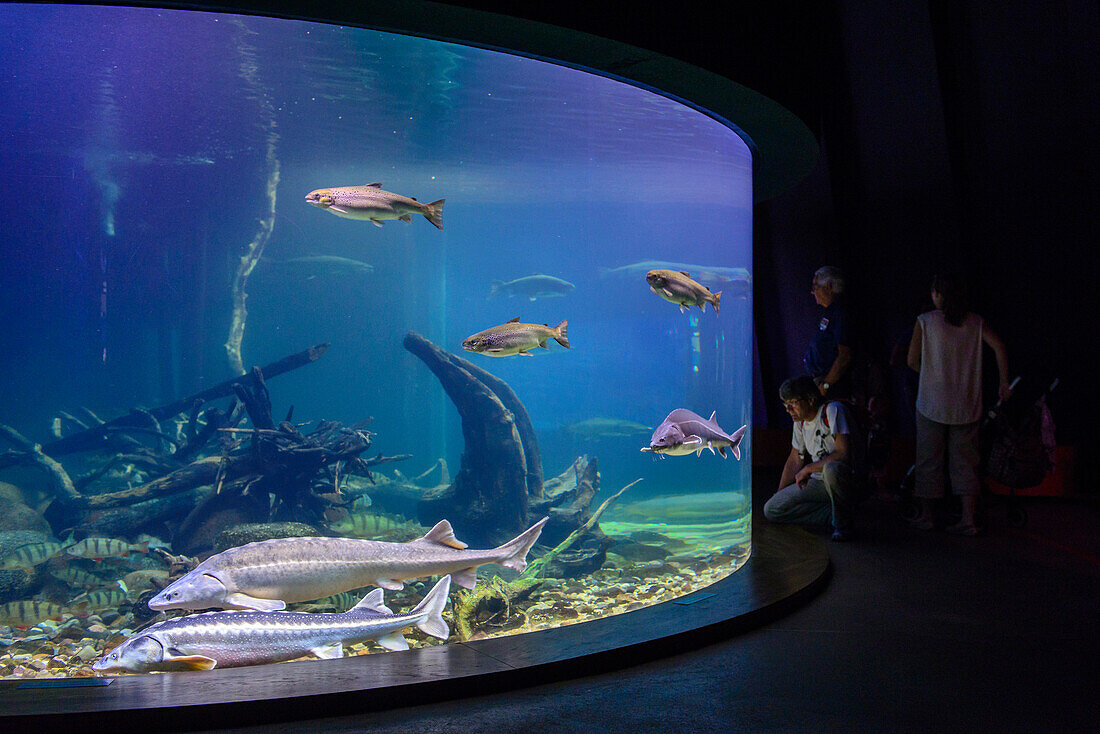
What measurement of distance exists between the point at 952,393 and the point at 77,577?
5.93m

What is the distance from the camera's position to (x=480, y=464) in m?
5.23

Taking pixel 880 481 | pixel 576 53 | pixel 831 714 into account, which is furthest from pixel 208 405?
pixel 880 481

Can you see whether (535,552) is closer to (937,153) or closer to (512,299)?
(512,299)

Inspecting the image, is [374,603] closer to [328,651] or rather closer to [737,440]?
[328,651]

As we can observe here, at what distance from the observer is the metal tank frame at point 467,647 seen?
257cm

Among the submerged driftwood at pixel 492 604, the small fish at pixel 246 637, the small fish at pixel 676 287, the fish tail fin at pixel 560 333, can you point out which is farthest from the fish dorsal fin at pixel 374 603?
the small fish at pixel 676 287

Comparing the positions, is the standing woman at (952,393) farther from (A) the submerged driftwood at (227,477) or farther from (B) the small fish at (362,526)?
(A) the submerged driftwood at (227,477)

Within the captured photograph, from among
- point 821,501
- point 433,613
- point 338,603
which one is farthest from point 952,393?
point 338,603

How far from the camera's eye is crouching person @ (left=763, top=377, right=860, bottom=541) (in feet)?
18.4

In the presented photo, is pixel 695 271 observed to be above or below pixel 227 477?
above

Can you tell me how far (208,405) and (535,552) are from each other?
7.44ft

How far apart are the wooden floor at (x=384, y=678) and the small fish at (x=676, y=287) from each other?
1.73 metres

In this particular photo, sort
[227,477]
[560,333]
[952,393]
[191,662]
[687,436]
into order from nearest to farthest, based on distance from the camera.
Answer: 1. [191,662]
2. [560,333]
3. [227,477]
4. [687,436]
5. [952,393]

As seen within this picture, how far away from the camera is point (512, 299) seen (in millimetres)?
5621
